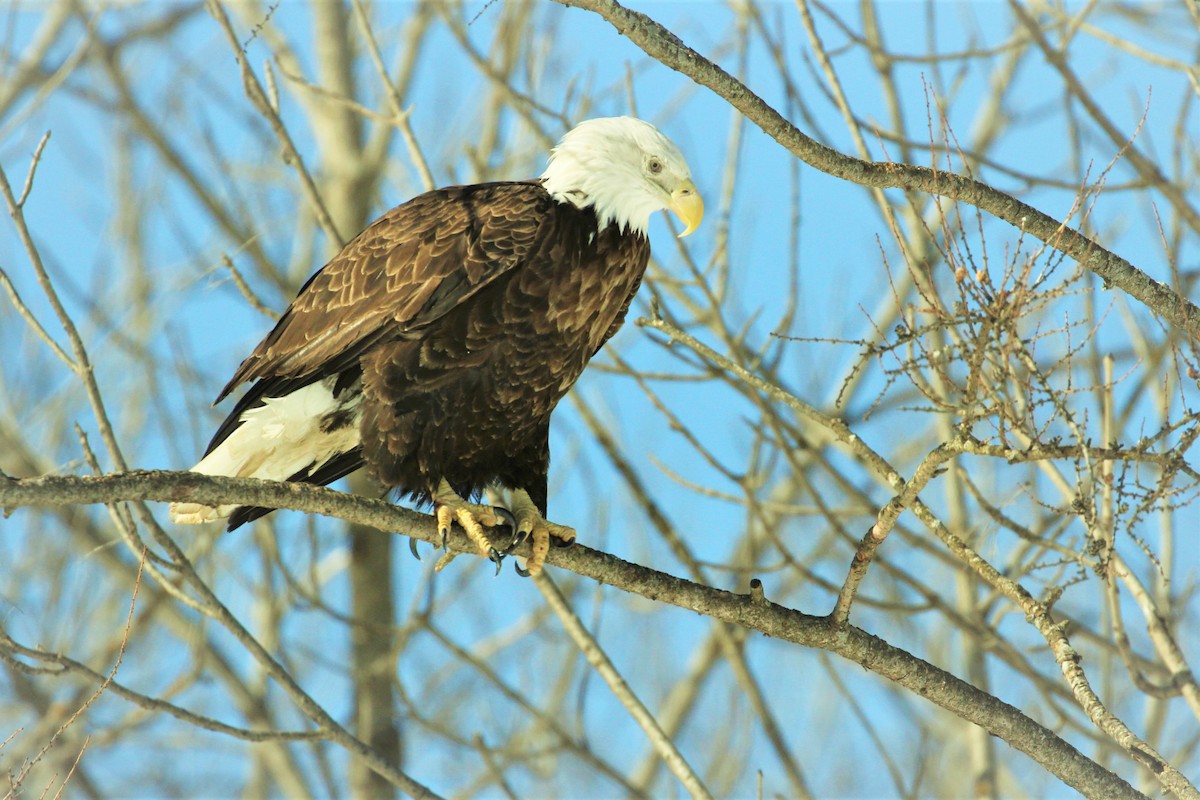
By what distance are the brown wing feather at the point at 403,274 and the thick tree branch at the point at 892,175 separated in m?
1.18

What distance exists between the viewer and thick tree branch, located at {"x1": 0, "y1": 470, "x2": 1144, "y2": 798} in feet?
8.50

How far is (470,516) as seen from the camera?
12.5 ft

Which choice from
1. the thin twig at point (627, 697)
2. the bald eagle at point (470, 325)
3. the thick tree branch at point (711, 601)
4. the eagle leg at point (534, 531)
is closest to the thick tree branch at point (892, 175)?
the thick tree branch at point (711, 601)

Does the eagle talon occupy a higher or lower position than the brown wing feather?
lower

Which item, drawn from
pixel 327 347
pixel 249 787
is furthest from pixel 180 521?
pixel 249 787

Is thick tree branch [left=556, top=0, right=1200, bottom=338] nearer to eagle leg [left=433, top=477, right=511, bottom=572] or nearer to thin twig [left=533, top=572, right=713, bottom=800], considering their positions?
eagle leg [left=433, top=477, right=511, bottom=572]

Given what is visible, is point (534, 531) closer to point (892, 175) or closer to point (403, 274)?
point (403, 274)

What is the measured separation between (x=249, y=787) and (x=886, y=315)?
5117 millimetres

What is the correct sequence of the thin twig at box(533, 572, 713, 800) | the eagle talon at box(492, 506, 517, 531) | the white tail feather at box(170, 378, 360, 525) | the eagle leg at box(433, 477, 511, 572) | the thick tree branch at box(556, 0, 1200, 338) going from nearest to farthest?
the thick tree branch at box(556, 0, 1200, 338), the thin twig at box(533, 572, 713, 800), the eagle leg at box(433, 477, 511, 572), the eagle talon at box(492, 506, 517, 531), the white tail feather at box(170, 378, 360, 525)

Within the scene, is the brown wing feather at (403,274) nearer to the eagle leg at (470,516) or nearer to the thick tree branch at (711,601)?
the eagle leg at (470,516)

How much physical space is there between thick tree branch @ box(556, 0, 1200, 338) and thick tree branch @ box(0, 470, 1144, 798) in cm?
104

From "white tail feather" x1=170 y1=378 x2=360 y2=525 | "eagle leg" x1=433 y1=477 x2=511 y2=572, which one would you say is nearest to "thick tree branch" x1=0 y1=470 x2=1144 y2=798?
"eagle leg" x1=433 y1=477 x2=511 y2=572

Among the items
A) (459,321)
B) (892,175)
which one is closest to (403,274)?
(459,321)

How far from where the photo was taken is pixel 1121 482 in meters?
2.73
